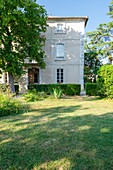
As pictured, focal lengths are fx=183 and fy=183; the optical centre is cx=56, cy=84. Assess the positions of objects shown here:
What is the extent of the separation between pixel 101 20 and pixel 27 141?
77.7 feet

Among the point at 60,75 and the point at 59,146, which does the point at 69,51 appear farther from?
the point at 59,146

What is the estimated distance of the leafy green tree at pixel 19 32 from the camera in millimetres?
14671

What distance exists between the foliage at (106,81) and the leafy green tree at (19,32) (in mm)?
6685

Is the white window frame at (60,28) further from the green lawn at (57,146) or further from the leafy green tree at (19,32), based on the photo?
the green lawn at (57,146)

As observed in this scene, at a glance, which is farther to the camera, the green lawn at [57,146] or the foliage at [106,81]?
the foliage at [106,81]

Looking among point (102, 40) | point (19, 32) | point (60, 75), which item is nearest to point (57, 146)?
point (19, 32)

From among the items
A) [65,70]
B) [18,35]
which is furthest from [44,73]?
[18,35]

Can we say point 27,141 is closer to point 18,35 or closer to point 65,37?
point 18,35

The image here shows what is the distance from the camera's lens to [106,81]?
12016 millimetres

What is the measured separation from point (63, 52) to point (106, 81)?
10830mm

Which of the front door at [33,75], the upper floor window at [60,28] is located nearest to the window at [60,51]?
the upper floor window at [60,28]

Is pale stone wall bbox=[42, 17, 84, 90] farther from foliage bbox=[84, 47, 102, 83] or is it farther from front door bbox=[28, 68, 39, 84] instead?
foliage bbox=[84, 47, 102, 83]

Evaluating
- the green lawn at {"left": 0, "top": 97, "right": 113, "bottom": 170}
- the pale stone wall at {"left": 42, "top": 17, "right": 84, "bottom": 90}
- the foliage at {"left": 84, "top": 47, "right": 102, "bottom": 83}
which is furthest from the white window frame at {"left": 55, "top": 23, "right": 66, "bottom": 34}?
the green lawn at {"left": 0, "top": 97, "right": 113, "bottom": 170}

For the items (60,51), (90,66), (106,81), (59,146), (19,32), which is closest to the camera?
(59,146)
